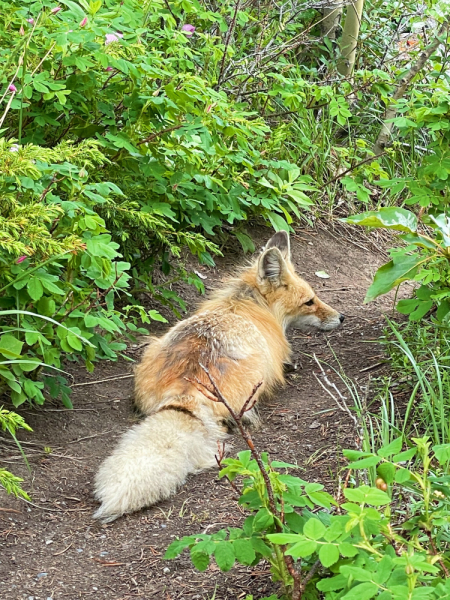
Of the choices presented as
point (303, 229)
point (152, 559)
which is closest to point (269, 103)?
point (303, 229)

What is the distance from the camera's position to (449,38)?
742 centimetres

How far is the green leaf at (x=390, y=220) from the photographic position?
3.94 metres

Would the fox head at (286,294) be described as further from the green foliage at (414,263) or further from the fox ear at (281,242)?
the green foliage at (414,263)

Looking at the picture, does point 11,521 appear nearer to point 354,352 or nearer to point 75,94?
point 75,94

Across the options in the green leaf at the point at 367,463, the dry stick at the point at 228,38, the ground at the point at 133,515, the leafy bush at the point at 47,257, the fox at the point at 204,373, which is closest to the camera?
the green leaf at the point at 367,463

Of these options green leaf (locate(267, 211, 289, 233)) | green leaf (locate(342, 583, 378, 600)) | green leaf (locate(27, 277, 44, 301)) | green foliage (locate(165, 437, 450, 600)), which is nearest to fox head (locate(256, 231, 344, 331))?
green leaf (locate(267, 211, 289, 233))

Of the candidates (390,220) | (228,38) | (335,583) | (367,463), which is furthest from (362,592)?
(228,38)

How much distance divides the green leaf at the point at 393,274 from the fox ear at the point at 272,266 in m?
1.81

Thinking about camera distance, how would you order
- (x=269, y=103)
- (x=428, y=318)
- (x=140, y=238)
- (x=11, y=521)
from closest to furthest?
1. (x=11, y=521)
2. (x=428, y=318)
3. (x=140, y=238)
4. (x=269, y=103)

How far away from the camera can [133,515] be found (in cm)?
398

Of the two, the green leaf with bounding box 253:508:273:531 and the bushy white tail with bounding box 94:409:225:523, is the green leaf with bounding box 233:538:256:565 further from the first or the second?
the bushy white tail with bounding box 94:409:225:523

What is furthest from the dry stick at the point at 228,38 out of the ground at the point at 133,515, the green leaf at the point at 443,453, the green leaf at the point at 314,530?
the green leaf at the point at 314,530

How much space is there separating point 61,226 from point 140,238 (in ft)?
5.55

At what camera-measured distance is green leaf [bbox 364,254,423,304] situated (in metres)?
4.15
